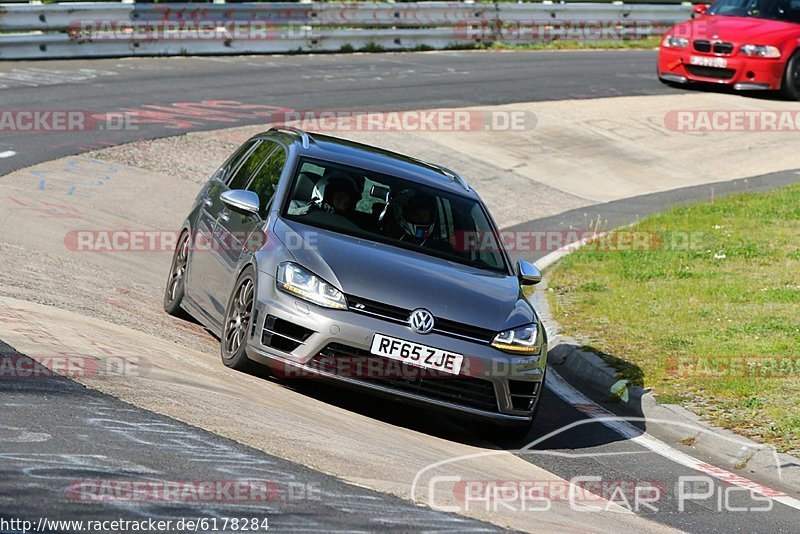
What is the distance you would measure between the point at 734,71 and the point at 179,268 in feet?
52.8

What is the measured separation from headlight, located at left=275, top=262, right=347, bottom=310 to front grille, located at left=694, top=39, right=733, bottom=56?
17632mm

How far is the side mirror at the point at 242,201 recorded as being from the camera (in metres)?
8.80

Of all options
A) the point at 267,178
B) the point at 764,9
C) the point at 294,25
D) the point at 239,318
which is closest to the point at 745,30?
the point at 764,9

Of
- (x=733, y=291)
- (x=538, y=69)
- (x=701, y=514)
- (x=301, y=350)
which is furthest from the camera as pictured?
(x=538, y=69)

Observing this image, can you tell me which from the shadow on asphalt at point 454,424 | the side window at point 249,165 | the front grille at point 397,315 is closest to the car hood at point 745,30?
the side window at point 249,165

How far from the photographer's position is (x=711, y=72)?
2428cm

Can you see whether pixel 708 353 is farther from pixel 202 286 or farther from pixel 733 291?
pixel 202 286

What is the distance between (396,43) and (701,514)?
2316 centimetres

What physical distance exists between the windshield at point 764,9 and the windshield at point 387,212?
16.9m

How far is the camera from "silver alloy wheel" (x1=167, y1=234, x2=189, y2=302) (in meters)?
10.2

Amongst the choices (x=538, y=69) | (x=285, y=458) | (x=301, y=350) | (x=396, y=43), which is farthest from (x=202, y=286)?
(x=396, y=43)

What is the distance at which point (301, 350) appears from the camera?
7.80 meters

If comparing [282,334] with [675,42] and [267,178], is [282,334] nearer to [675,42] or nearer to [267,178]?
[267,178]

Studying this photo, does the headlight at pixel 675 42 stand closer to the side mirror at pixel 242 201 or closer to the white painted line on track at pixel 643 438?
the white painted line on track at pixel 643 438
